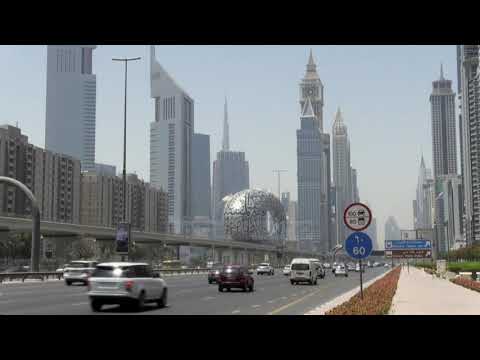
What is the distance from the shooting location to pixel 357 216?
59.9 feet

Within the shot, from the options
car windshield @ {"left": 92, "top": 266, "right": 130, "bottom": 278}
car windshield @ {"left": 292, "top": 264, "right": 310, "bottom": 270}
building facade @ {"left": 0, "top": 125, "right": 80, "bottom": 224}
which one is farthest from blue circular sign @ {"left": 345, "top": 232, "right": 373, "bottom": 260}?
building facade @ {"left": 0, "top": 125, "right": 80, "bottom": 224}

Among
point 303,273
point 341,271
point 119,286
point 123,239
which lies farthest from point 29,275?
point 119,286

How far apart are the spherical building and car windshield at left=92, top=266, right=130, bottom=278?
157m

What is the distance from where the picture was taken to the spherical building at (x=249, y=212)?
7106 inches

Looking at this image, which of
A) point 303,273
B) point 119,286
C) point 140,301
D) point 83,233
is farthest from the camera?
point 83,233

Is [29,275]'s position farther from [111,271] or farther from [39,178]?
[39,178]

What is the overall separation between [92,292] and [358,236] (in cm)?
856

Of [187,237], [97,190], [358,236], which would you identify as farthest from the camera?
[97,190]

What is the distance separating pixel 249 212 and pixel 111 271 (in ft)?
523

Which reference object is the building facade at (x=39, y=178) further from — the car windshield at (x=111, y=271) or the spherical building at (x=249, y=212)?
the car windshield at (x=111, y=271)
